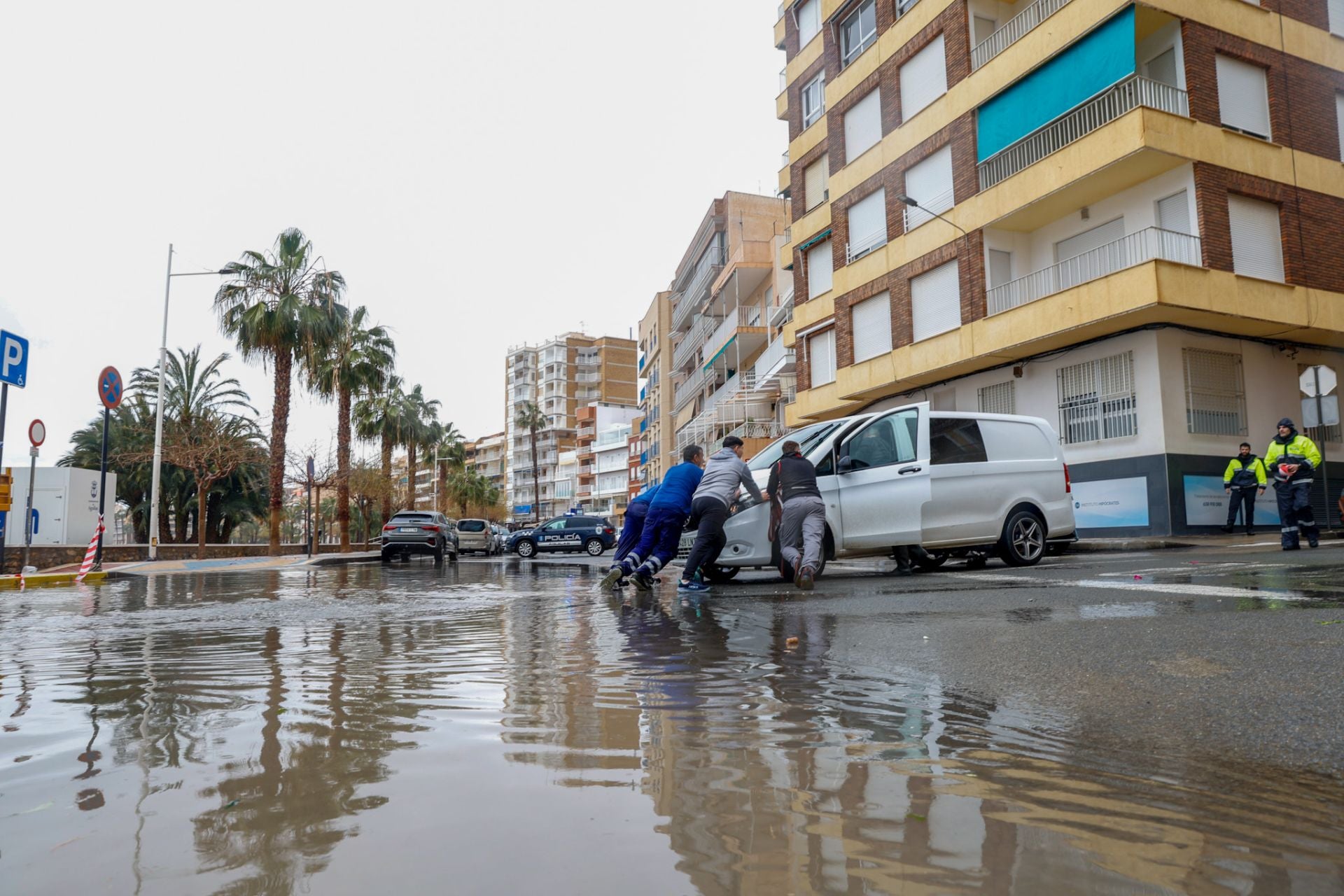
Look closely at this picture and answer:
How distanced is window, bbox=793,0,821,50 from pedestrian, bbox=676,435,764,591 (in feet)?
80.4

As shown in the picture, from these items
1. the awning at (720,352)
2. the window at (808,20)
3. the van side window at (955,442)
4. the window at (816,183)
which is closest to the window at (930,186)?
the window at (816,183)

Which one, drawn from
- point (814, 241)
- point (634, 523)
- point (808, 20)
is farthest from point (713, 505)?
point (808, 20)

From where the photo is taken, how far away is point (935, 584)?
8.52 m

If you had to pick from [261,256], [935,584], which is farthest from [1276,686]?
[261,256]

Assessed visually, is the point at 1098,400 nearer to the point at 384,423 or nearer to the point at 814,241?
the point at 814,241

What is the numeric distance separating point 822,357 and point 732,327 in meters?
13.4

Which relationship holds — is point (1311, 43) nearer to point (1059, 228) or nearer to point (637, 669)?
point (1059, 228)

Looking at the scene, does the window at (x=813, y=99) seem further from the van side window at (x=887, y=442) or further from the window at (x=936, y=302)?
the van side window at (x=887, y=442)

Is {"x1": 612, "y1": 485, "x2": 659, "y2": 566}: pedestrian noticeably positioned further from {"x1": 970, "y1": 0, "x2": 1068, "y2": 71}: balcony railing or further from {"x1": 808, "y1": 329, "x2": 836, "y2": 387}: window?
{"x1": 808, "y1": 329, "x2": 836, "y2": 387}: window

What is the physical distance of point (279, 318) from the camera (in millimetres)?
29828

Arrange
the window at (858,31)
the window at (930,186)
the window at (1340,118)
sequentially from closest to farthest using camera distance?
the window at (1340,118) < the window at (930,186) < the window at (858,31)

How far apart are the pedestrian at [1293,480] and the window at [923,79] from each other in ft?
46.4

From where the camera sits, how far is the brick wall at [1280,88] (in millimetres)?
17938

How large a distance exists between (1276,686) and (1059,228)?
1926 centimetres
